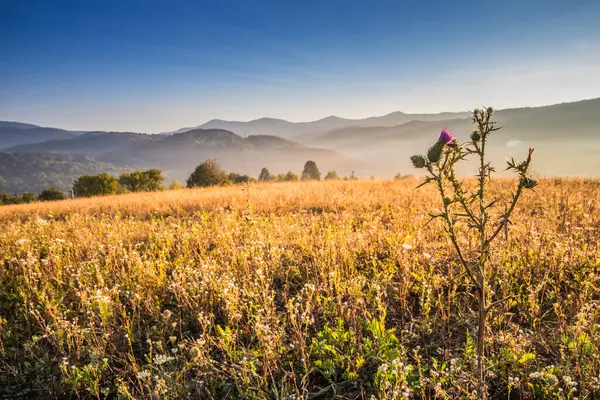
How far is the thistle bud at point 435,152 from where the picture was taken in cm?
184

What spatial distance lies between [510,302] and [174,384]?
3.27 metres

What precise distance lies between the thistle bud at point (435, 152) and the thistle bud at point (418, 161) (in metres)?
0.05

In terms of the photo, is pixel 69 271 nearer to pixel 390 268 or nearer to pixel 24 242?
pixel 24 242

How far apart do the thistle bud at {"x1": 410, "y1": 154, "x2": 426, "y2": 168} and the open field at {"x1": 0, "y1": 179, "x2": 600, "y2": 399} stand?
3.43ft

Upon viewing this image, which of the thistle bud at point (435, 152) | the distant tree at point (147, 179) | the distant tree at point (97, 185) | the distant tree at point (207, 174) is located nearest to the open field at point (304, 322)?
the thistle bud at point (435, 152)

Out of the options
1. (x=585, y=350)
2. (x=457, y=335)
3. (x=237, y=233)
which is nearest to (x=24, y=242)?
(x=237, y=233)

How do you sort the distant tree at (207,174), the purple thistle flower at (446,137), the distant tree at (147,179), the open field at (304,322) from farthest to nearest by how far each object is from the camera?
the distant tree at (147,179) < the distant tree at (207,174) < the open field at (304,322) < the purple thistle flower at (446,137)

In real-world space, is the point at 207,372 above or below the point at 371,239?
below

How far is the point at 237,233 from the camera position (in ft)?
19.6

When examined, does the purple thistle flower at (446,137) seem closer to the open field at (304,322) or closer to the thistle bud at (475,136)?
the thistle bud at (475,136)

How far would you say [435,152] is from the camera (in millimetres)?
1857

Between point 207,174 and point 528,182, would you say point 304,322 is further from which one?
point 207,174

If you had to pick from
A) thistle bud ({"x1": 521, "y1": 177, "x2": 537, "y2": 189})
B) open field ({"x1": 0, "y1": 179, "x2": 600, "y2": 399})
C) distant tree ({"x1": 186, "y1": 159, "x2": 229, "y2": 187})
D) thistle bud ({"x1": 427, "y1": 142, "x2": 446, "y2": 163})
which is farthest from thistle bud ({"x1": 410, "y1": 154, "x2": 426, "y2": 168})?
distant tree ({"x1": 186, "y1": 159, "x2": 229, "y2": 187})

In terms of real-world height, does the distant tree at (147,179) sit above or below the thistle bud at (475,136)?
below
